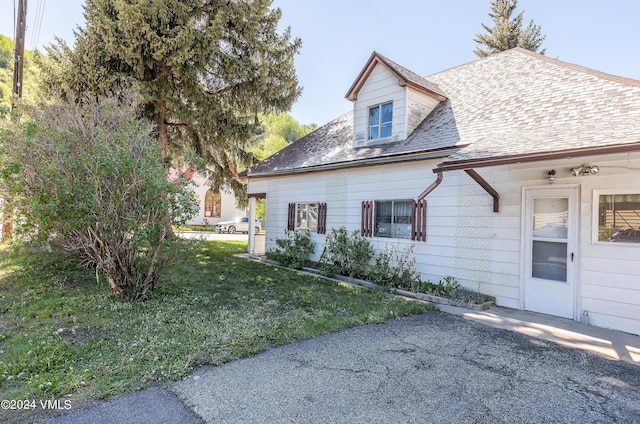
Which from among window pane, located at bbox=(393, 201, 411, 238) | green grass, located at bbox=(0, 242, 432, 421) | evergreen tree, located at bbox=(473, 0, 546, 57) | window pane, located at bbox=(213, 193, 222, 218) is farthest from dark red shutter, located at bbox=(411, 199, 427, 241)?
window pane, located at bbox=(213, 193, 222, 218)

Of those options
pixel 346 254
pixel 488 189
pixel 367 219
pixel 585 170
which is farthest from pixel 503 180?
pixel 346 254

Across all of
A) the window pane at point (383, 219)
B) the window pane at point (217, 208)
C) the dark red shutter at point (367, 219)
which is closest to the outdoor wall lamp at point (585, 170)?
the window pane at point (383, 219)

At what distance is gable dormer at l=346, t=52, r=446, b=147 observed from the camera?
27.9 feet

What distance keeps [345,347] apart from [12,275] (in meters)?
7.56

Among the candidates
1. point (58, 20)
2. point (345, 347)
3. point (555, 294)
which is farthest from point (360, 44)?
point (345, 347)

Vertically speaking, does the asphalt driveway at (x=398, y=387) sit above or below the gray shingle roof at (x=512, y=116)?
below

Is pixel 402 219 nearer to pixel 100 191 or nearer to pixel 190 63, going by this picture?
pixel 100 191

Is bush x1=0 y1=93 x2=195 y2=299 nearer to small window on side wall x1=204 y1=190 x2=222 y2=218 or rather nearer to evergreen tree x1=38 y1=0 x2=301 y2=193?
evergreen tree x1=38 y1=0 x2=301 y2=193

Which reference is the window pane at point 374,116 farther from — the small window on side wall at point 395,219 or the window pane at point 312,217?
the window pane at point 312,217

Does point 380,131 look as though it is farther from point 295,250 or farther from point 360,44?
point 360,44

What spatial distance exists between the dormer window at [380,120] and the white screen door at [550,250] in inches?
156

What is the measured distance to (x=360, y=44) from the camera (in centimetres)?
1385

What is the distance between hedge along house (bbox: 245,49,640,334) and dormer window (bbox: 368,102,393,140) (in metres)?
0.04

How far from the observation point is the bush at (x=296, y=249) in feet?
33.1
